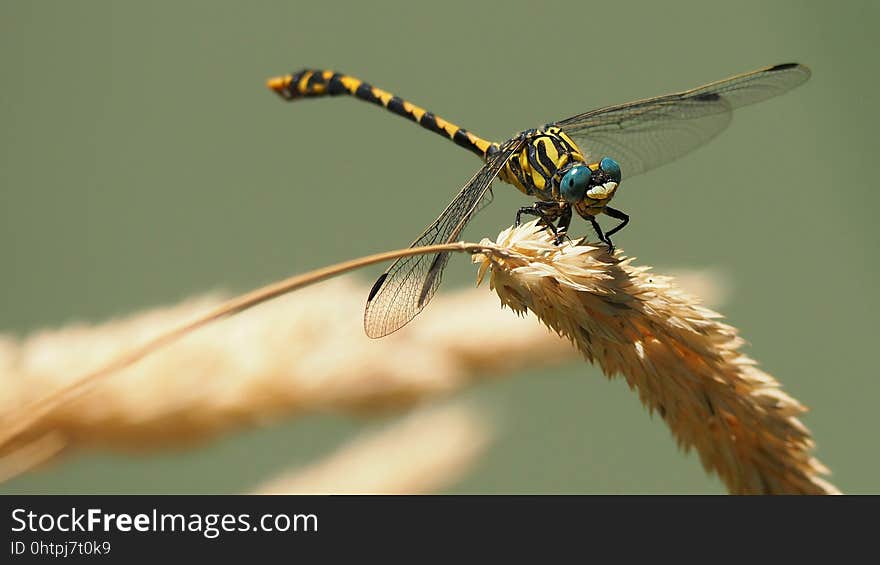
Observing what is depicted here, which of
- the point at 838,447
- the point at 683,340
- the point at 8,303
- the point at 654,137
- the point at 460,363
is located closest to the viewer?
the point at 683,340

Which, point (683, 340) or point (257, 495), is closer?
point (683, 340)

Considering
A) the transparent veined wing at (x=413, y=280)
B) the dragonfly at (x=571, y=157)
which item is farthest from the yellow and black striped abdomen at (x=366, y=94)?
the transparent veined wing at (x=413, y=280)

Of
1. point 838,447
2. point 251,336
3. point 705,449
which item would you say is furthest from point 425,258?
point 838,447

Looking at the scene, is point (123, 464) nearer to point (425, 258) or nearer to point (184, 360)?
point (184, 360)

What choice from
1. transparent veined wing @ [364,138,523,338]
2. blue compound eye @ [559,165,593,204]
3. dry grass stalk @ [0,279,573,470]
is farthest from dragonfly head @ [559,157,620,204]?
dry grass stalk @ [0,279,573,470]

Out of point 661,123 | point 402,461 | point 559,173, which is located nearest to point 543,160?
point 559,173

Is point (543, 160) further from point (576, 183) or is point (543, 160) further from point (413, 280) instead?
point (413, 280)

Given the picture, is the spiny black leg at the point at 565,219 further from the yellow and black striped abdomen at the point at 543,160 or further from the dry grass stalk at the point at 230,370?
the dry grass stalk at the point at 230,370
